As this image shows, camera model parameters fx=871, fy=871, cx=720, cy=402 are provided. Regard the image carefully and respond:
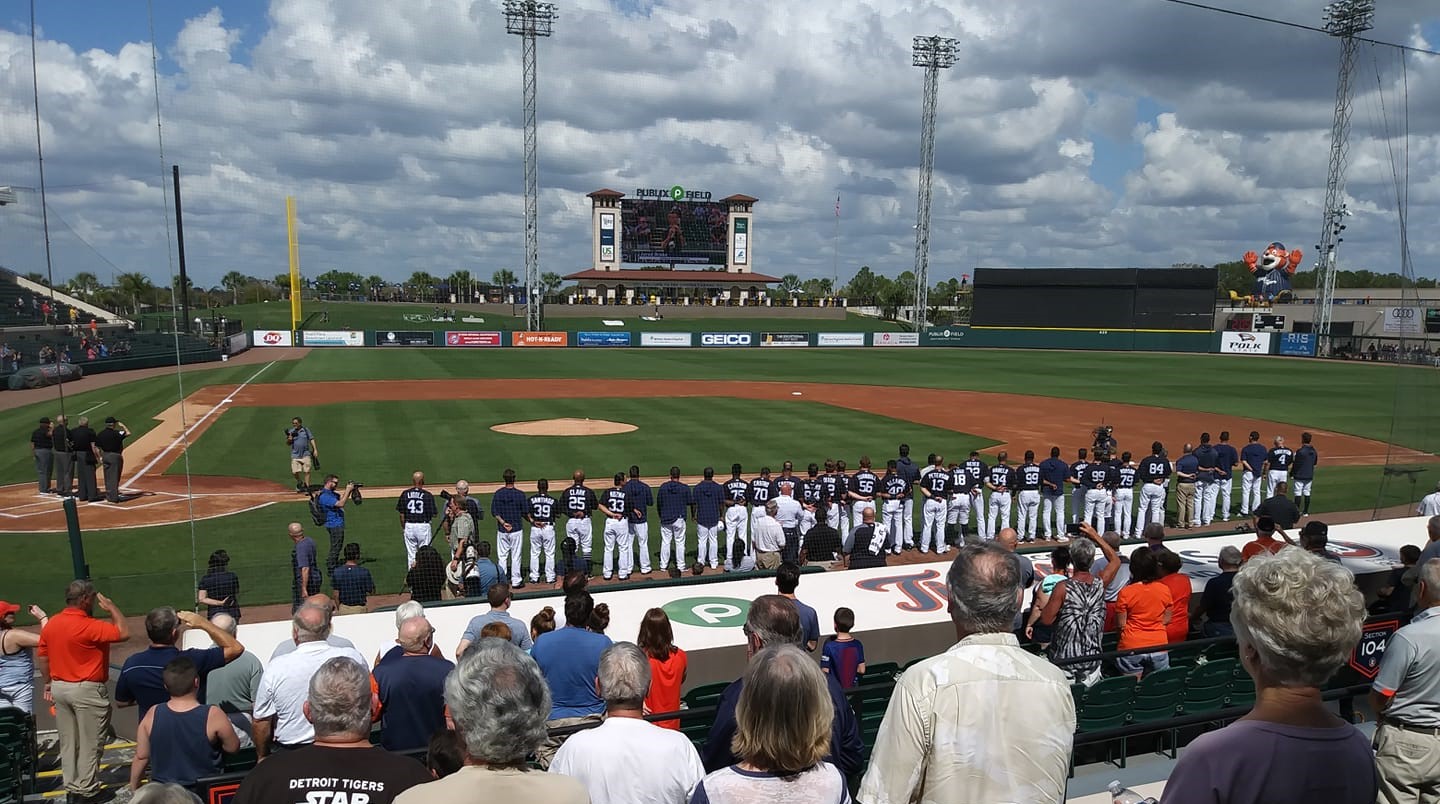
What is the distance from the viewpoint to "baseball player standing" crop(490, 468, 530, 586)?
12594 mm

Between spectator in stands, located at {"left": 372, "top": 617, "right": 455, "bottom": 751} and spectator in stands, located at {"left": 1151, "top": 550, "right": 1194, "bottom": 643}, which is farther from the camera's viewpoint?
spectator in stands, located at {"left": 1151, "top": 550, "right": 1194, "bottom": 643}

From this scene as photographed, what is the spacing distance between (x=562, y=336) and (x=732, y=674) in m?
57.4

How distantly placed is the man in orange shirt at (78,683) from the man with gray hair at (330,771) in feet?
13.9

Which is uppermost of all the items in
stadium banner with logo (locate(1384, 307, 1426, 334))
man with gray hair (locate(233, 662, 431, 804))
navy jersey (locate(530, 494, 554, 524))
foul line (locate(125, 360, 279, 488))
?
stadium banner with logo (locate(1384, 307, 1426, 334))

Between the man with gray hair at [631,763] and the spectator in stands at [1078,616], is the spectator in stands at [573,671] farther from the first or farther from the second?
the spectator in stands at [1078,616]

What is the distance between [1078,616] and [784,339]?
62.7 metres

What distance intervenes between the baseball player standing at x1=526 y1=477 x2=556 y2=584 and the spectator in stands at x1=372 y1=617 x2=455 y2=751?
7881mm

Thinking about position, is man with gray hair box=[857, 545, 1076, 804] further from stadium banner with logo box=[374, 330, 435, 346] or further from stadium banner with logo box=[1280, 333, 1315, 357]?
stadium banner with logo box=[1280, 333, 1315, 357]

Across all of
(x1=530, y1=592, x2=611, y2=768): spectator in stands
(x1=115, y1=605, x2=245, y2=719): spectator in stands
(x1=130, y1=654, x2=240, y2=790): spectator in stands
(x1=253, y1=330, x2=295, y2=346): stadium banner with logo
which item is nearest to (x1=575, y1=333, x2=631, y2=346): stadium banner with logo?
(x1=253, y1=330, x2=295, y2=346): stadium banner with logo

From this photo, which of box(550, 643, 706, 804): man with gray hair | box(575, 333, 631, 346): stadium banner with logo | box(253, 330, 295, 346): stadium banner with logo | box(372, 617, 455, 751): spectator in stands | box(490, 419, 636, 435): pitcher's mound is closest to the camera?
box(550, 643, 706, 804): man with gray hair

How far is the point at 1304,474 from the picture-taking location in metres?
17.0

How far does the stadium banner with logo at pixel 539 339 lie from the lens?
204ft

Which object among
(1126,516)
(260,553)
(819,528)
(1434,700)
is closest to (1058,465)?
(1126,516)

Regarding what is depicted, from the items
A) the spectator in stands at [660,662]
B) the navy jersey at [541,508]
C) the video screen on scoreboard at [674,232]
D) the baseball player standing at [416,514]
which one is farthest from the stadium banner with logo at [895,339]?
the spectator in stands at [660,662]
